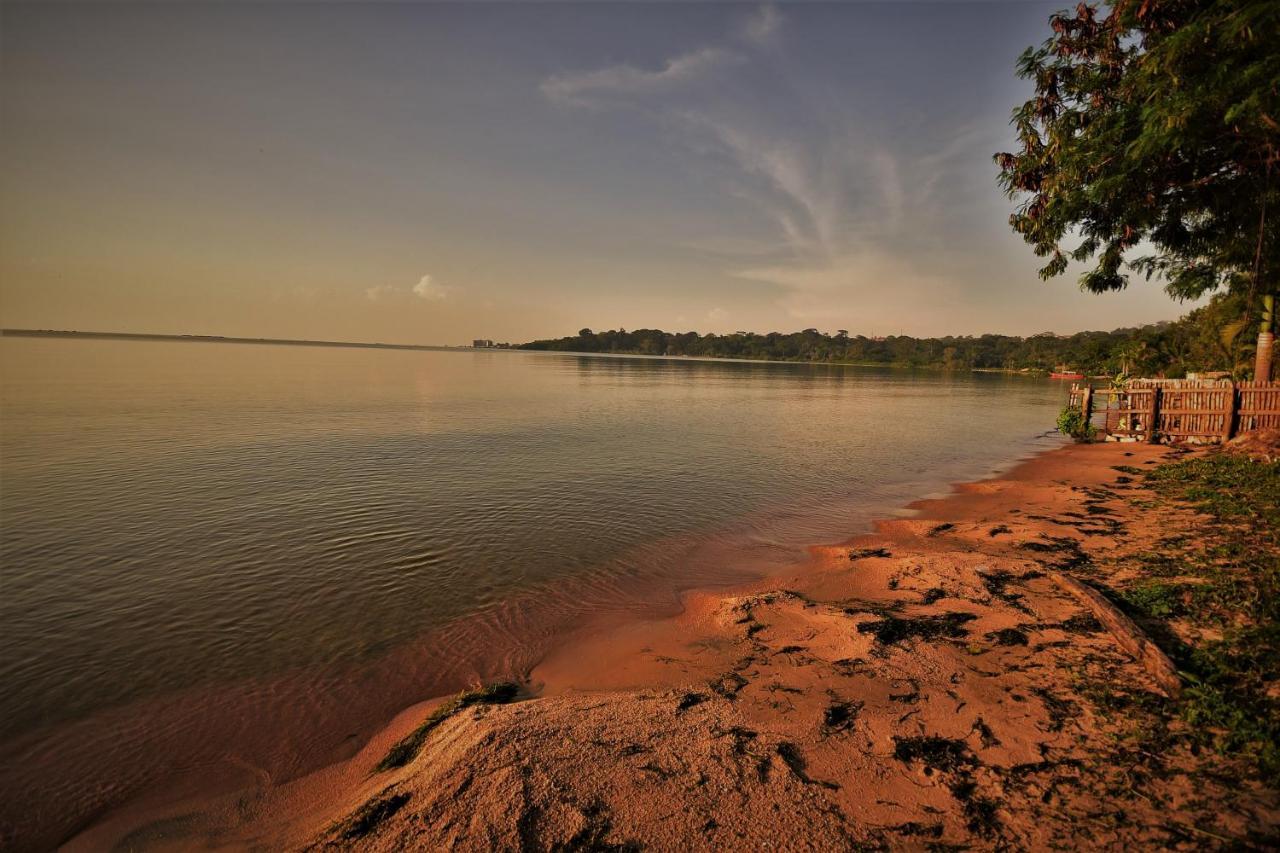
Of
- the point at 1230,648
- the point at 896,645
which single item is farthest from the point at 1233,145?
the point at 896,645

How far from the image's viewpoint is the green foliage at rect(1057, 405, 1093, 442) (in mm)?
27022

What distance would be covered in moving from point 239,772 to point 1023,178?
26156 mm

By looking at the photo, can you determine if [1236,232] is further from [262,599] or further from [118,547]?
[118,547]

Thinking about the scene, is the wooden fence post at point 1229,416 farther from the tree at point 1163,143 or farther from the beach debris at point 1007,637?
the beach debris at point 1007,637

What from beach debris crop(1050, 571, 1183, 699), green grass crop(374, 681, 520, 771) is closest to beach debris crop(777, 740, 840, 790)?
green grass crop(374, 681, 520, 771)

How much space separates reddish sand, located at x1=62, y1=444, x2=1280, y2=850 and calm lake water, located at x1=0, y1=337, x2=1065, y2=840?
1.17m

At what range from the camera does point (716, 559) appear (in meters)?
12.8

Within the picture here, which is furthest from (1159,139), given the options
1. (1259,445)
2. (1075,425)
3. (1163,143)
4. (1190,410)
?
(1075,425)

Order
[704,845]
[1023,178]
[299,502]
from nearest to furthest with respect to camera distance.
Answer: [704,845] < [299,502] < [1023,178]

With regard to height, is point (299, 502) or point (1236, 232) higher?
point (1236, 232)

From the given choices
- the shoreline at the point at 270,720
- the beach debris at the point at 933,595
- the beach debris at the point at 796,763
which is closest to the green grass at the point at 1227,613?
the beach debris at the point at 933,595

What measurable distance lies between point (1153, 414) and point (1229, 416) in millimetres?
2657

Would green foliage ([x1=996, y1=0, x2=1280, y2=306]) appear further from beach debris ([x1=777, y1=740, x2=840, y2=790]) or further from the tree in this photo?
beach debris ([x1=777, y1=740, x2=840, y2=790])

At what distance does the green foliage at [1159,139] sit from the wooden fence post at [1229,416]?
517cm
